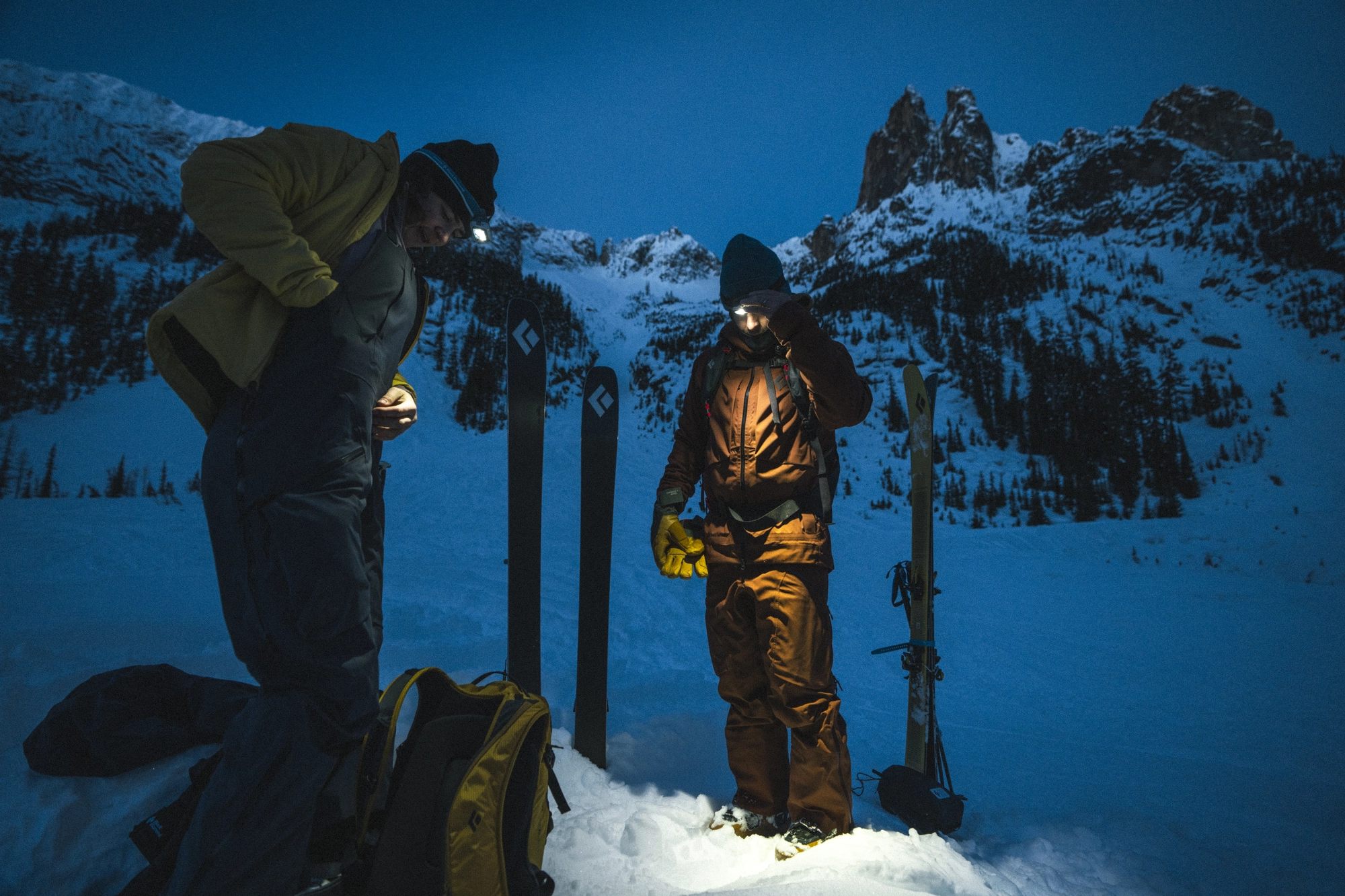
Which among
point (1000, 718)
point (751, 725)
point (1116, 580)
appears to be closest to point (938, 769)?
point (1000, 718)

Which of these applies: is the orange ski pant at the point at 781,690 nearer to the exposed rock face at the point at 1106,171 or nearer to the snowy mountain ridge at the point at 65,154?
the snowy mountain ridge at the point at 65,154

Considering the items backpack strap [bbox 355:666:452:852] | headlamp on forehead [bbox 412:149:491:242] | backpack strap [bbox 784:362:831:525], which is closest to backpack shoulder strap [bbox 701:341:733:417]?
backpack strap [bbox 784:362:831:525]

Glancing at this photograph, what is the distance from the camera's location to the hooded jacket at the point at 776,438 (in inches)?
70.2

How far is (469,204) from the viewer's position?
152cm

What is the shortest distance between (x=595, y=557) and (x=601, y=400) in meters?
0.87

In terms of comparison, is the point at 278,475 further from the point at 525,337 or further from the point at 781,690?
the point at 525,337

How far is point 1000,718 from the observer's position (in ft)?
10.8

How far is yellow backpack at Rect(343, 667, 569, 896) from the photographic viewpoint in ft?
3.84

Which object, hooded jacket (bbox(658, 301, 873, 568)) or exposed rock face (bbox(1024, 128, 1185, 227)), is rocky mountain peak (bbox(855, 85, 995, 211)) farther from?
hooded jacket (bbox(658, 301, 873, 568))

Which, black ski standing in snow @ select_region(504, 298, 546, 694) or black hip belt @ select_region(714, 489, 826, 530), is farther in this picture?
black ski standing in snow @ select_region(504, 298, 546, 694)

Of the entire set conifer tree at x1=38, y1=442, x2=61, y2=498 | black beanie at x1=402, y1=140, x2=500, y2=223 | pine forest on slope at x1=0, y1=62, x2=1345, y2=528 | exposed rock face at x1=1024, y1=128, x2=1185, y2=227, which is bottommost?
conifer tree at x1=38, y1=442, x2=61, y2=498

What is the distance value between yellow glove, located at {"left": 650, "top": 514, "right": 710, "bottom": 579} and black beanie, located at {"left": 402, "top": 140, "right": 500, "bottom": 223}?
1326 millimetres

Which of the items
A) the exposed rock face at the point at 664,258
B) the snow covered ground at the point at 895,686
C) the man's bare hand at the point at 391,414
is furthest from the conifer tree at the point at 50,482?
the exposed rock face at the point at 664,258

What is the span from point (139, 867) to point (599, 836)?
1.21 metres
